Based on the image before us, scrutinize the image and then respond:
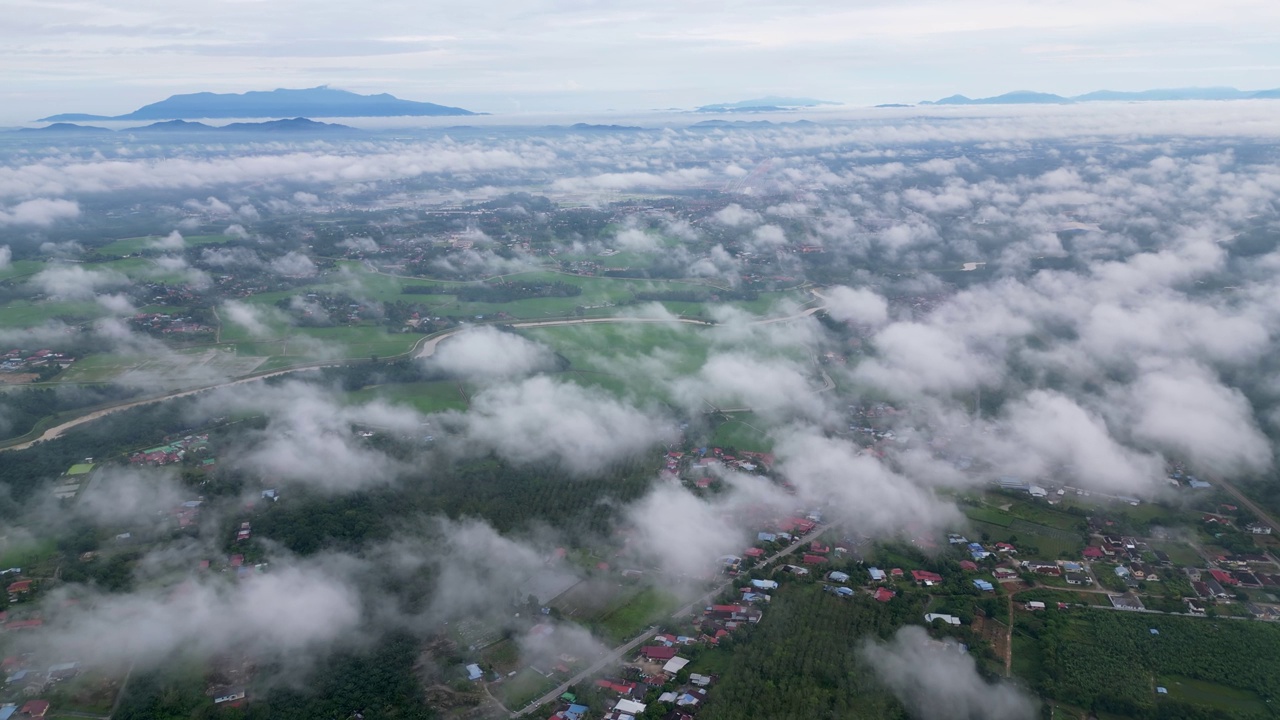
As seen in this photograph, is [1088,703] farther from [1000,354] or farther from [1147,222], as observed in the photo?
[1147,222]

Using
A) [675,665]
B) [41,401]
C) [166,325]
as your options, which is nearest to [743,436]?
[675,665]

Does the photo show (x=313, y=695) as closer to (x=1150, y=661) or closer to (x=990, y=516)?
(x=1150, y=661)

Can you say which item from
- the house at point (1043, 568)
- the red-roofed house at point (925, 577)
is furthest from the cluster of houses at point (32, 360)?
the house at point (1043, 568)

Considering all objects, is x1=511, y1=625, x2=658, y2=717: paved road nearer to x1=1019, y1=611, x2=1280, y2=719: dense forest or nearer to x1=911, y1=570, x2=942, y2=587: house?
x1=911, y1=570, x2=942, y2=587: house

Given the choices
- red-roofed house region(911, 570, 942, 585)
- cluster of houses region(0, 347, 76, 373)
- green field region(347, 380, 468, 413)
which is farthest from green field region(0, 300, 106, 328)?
red-roofed house region(911, 570, 942, 585)

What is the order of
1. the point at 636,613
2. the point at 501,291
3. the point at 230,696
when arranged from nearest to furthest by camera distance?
the point at 230,696 → the point at 636,613 → the point at 501,291
